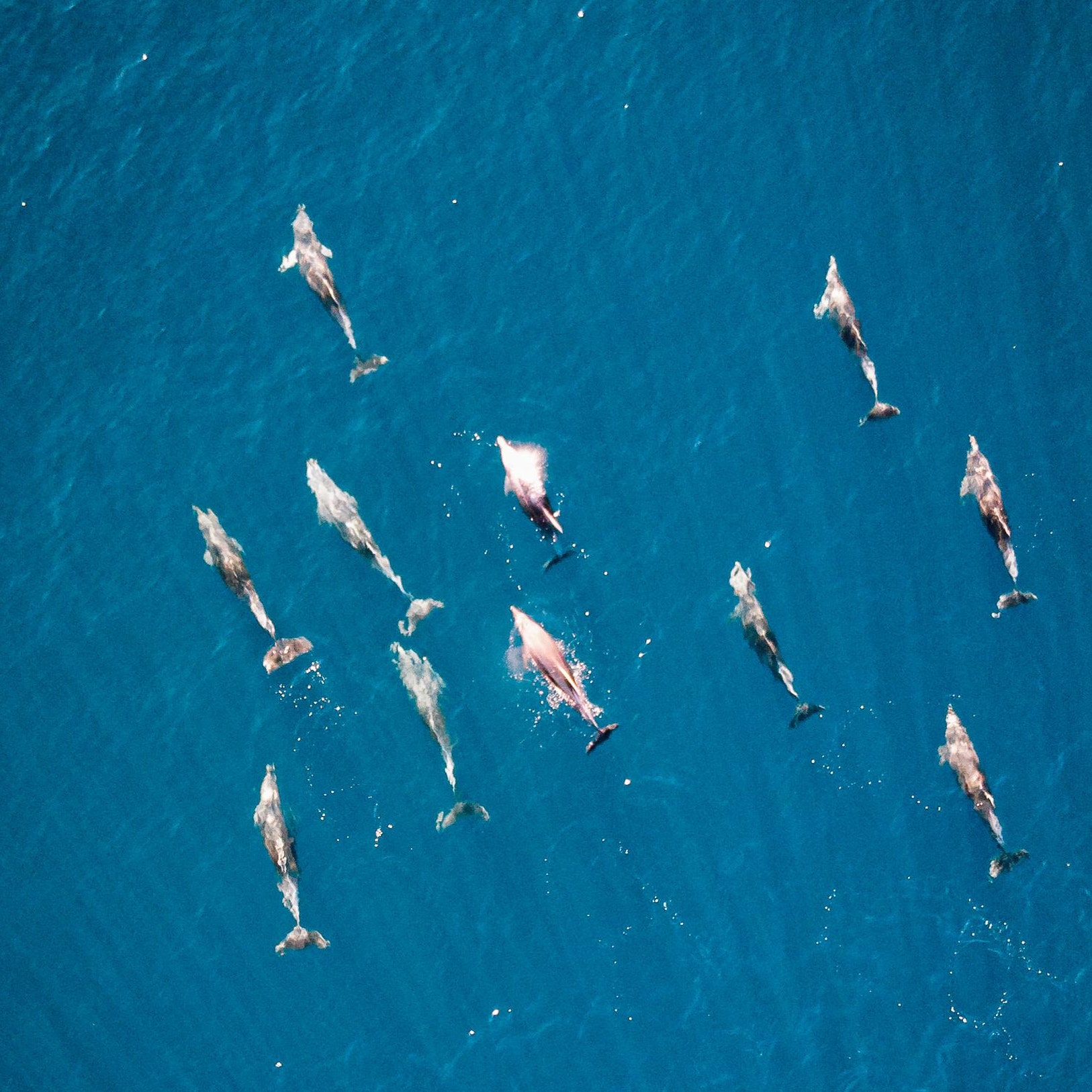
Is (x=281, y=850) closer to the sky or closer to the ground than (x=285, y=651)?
closer to the ground

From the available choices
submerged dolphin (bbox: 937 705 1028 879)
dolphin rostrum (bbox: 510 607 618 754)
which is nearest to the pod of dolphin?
submerged dolphin (bbox: 937 705 1028 879)

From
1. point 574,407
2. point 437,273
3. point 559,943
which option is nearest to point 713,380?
point 574,407

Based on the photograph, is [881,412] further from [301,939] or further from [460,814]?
[301,939]

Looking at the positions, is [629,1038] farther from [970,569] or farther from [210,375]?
[210,375]

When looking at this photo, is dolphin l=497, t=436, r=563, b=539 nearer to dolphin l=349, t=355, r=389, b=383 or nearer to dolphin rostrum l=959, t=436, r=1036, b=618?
dolphin l=349, t=355, r=389, b=383

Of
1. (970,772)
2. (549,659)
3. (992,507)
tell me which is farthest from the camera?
(970,772)

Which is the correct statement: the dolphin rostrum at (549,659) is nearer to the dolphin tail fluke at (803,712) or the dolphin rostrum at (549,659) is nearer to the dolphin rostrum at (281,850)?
the dolphin tail fluke at (803,712)

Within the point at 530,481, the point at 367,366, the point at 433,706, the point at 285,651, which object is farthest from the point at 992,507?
the point at 285,651

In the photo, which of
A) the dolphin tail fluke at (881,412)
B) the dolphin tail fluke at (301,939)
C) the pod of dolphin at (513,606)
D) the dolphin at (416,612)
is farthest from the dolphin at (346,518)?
the dolphin tail fluke at (881,412)
